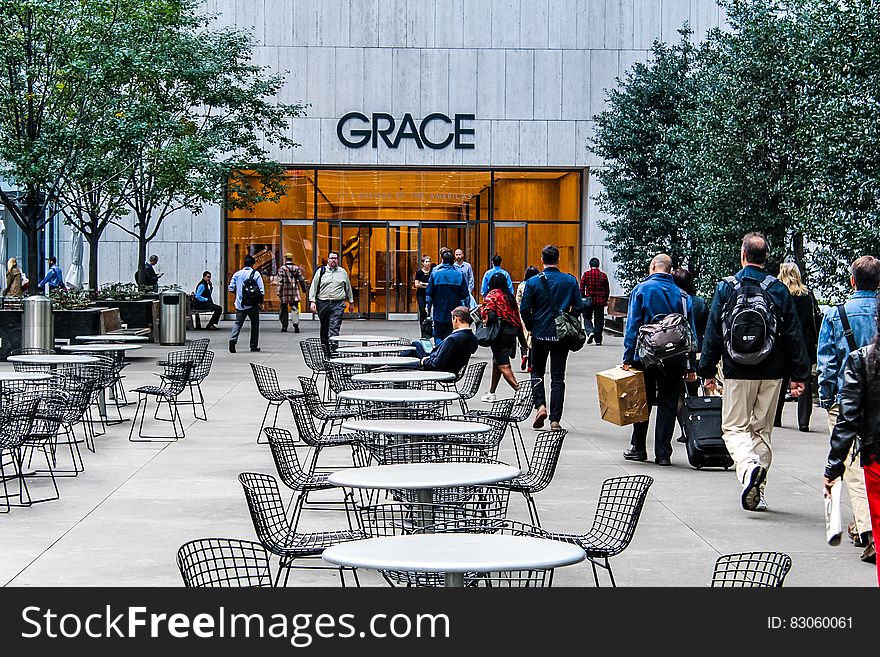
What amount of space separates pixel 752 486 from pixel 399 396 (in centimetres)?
264

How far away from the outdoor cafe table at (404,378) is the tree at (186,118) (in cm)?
1329

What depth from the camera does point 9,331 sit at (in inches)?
833

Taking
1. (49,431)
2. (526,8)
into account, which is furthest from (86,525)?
(526,8)

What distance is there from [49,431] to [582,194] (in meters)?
29.1

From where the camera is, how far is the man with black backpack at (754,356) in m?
8.80

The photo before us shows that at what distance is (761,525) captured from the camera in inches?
332

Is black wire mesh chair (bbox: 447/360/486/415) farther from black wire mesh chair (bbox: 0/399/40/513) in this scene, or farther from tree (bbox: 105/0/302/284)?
tree (bbox: 105/0/302/284)

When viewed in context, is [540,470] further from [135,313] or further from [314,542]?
[135,313]

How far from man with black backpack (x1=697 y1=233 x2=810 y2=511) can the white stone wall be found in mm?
28362

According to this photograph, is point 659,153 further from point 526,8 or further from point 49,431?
point 49,431

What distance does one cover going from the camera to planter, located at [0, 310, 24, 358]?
21109mm

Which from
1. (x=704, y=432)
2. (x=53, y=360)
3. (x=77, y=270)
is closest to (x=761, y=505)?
Answer: (x=704, y=432)

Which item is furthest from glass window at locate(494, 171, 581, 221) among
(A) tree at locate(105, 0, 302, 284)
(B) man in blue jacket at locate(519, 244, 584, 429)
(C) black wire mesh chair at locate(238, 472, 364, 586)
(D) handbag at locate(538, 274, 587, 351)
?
(C) black wire mesh chair at locate(238, 472, 364, 586)

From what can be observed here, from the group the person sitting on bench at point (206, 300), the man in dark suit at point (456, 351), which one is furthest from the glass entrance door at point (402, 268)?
the man in dark suit at point (456, 351)
